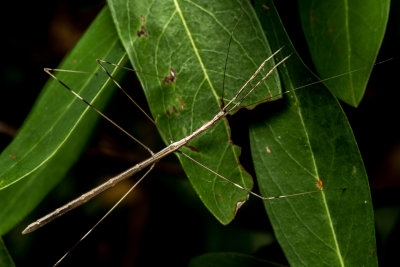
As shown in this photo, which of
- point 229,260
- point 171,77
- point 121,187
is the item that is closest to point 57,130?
point 171,77

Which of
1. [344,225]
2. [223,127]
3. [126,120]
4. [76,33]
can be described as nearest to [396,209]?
[344,225]

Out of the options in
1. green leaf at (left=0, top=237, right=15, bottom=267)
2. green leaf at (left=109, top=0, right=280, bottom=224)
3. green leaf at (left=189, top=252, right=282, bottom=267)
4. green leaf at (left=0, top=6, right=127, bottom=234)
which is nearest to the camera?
green leaf at (left=109, top=0, right=280, bottom=224)

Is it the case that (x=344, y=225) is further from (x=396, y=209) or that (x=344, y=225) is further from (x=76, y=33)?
(x=76, y=33)

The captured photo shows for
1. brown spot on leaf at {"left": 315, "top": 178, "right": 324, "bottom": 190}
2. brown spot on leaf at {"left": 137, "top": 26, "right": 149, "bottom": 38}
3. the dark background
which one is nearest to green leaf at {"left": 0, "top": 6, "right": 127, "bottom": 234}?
brown spot on leaf at {"left": 137, "top": 26, "right": 149, "bottom": 38}

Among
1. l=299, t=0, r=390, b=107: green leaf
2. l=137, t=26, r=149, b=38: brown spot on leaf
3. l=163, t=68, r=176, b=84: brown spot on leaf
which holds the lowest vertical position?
l=299, t=0, r=390, b=107: green leaf

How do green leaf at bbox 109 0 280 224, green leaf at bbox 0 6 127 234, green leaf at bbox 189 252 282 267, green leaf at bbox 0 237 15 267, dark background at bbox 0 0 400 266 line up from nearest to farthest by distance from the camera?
green leaf at bbox 109 0 280 224 < green leaf at bbox 0 6 127 234 < green leaf at bbox 0 237 15 267 < green leaf at bbox 189 252 282 267 < dark background at bbox 0 0 400 266

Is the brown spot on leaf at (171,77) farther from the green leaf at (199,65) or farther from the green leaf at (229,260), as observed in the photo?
the green leaf at (229,260)

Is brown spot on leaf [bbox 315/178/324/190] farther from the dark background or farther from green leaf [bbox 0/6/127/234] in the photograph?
green leaf [bbox 0/6/127/234]
